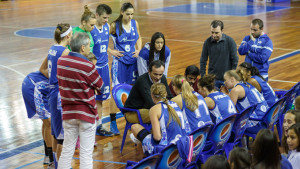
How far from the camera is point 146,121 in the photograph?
5648 millimetres

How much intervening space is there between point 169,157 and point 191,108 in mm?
1058

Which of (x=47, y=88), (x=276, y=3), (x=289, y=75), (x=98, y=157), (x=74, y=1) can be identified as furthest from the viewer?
(x=74, y=1)

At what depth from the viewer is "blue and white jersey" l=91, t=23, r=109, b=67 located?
265 inches

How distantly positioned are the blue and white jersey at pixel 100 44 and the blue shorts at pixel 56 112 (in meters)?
1.67

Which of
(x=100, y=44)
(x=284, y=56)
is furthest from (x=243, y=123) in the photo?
(x=284, y=56)

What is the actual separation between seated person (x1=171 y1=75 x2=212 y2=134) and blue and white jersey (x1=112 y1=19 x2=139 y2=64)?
2.16 m

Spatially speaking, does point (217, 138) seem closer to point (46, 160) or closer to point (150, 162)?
point (150, 162)

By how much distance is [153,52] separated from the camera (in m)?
6.55

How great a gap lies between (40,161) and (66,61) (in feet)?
6.80

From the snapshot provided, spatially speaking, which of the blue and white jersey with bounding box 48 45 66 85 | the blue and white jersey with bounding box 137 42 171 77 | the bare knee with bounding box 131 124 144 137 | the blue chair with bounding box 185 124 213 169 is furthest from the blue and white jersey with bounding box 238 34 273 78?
the blue and white jersey with bounding box 48 45 66 85

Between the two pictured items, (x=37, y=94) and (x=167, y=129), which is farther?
(x=37, y=94)

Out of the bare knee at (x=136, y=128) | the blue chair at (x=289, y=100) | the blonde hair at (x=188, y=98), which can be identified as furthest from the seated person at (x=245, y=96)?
the bare knee at (x=136, y=128)

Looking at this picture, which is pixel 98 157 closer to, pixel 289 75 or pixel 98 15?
pixel 98 15

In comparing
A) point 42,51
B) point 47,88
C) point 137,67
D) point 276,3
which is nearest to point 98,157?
point 47,88
